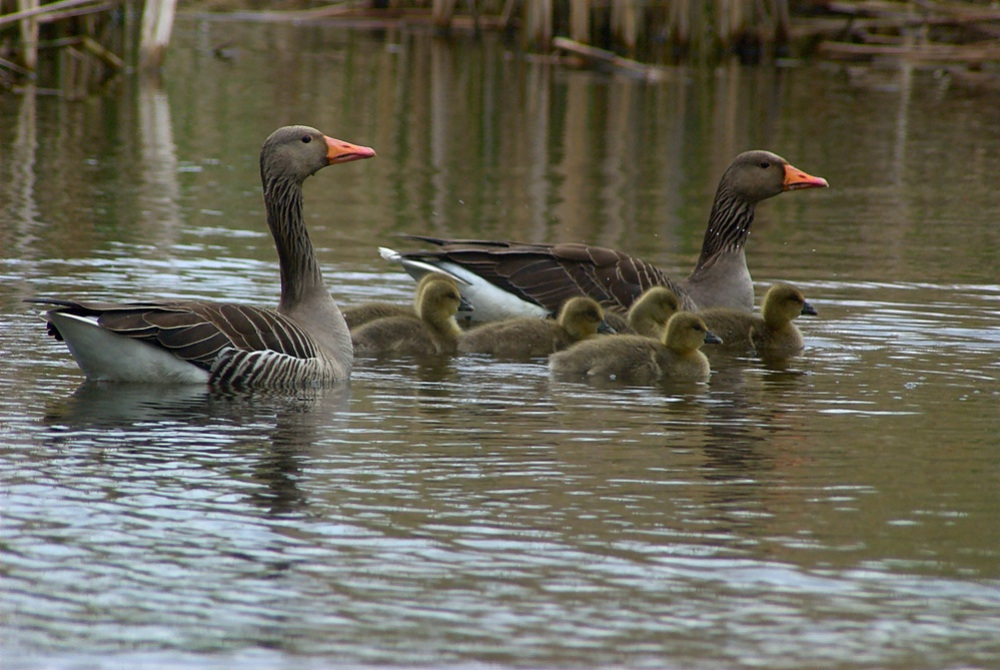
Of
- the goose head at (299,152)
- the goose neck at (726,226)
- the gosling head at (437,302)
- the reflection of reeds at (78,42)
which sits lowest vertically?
the gosling head at (437,302)

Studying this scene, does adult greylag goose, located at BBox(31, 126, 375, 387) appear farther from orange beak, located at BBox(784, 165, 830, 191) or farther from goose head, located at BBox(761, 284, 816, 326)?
orange beak, located at BBox(784, 165, 830, 191)

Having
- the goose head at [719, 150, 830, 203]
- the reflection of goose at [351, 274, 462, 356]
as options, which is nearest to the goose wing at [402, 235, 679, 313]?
the reflection of goose at [351, 274, 462, 356]

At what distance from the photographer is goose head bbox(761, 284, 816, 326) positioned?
38.0 ft

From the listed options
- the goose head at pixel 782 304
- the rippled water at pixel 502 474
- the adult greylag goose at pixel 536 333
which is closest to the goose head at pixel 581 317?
the adult greylag goose at pixel 536 333

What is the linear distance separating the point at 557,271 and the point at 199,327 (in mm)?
4029

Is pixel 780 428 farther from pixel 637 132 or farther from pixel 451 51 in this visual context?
pixel 451 51

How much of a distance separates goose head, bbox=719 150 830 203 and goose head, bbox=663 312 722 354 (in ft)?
9.95

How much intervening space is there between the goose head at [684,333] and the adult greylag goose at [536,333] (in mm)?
1026

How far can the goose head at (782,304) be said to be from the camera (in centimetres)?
1159

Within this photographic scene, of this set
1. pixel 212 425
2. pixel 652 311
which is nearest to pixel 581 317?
pixel 652 311

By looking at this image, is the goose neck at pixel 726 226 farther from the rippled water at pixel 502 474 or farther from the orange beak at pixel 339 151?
the orange beak at pixel 339 151

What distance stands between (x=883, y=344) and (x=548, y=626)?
6553 mm

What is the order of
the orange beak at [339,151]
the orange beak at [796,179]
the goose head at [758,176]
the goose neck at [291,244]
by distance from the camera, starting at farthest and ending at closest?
the goose head at [758,176], the orange beak at [796,179], the orange beak at [339,151], the goose neck at [291,244]

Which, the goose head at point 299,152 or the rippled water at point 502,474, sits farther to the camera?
the goose head at point 299,152
